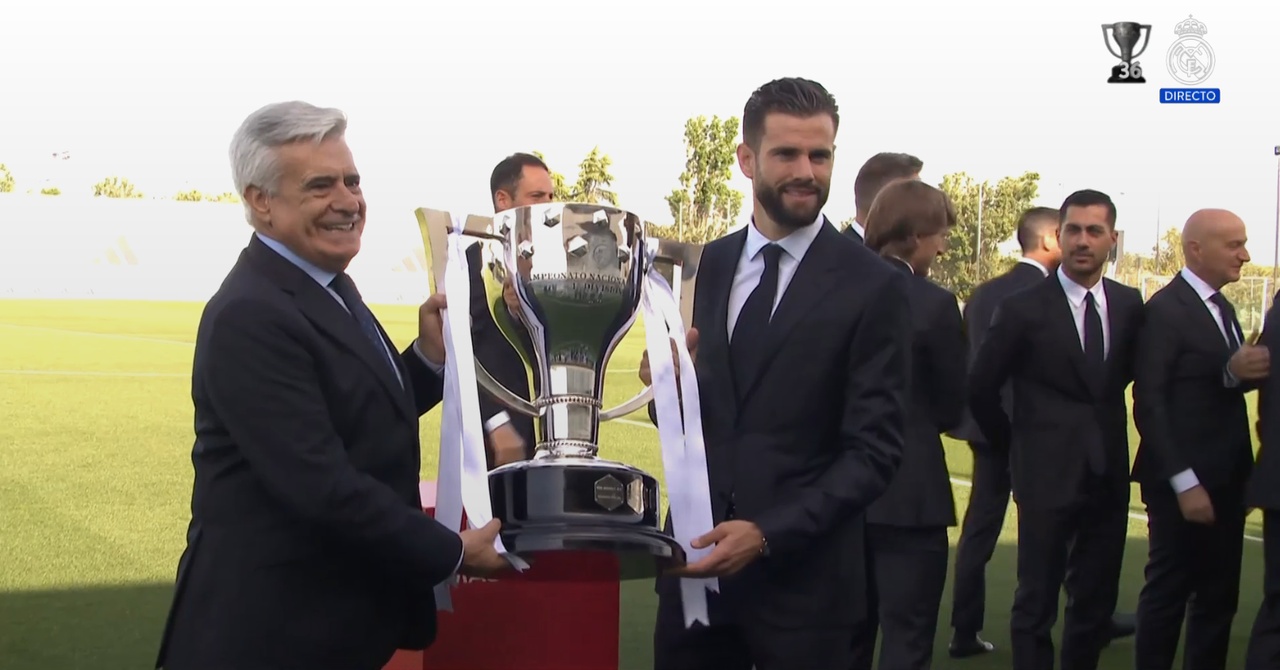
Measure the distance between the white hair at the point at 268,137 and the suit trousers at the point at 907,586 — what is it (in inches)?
103

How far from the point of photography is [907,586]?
4.46m

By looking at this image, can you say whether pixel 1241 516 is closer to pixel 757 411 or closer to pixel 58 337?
pixel 757 411

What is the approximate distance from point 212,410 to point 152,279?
2103 inches

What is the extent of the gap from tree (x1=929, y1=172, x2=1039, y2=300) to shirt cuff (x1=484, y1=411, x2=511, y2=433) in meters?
70.9

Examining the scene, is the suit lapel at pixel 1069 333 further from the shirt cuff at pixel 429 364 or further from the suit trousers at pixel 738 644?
the shirt cuff at pixel 429 364

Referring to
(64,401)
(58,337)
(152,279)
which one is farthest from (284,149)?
(152,279)

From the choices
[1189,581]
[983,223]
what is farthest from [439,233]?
[983,223]

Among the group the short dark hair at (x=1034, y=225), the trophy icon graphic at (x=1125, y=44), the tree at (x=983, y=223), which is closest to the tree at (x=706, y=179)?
the tree at (x=983, y=223)

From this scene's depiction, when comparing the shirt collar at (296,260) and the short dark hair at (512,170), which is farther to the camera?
the short dark hair at (512,170)

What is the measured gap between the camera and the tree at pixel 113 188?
307 feet

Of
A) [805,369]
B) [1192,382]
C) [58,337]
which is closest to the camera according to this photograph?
[805,369]

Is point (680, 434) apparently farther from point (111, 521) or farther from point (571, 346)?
point (111, 521)

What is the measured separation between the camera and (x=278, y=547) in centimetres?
230

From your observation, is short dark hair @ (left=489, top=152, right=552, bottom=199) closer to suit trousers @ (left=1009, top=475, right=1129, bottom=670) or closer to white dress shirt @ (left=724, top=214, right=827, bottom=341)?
suit trousers @ (left=1009, top=475, right=1129, bottom=670)
